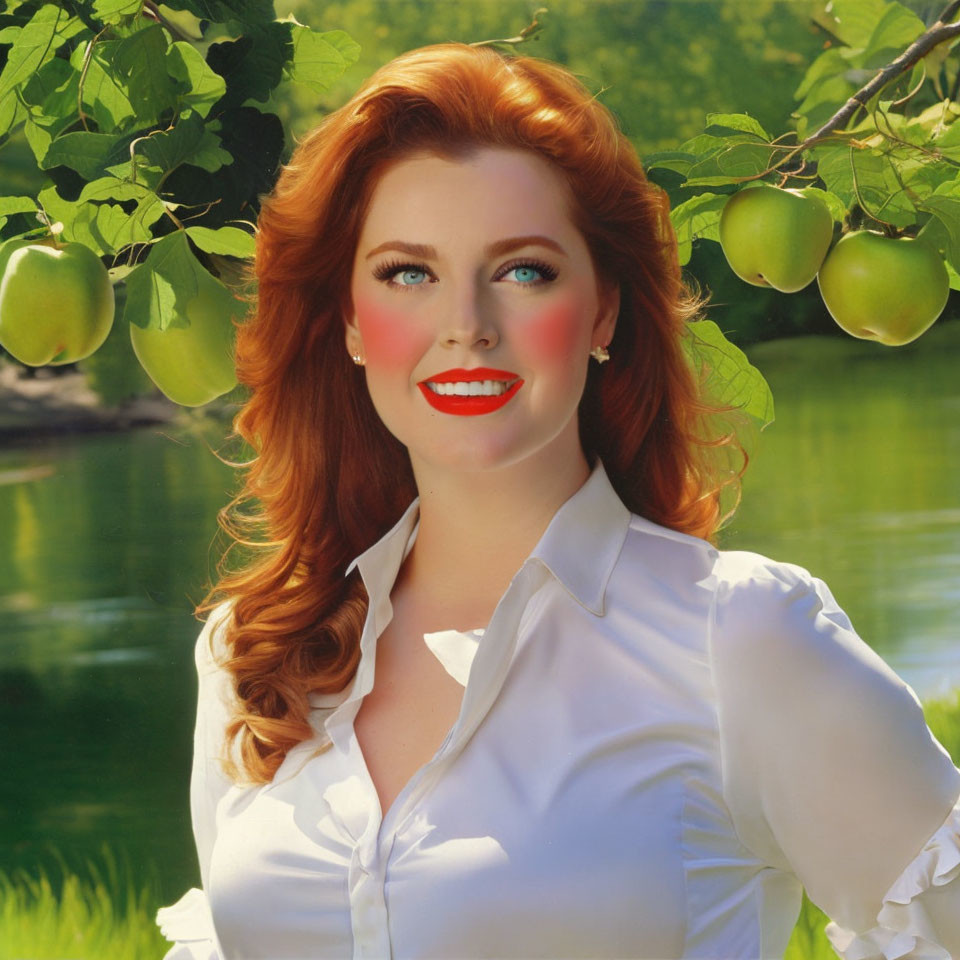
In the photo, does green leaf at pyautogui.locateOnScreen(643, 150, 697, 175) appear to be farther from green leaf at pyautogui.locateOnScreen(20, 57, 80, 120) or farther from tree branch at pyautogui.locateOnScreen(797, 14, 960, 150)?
green leaf at pyautogui.locateOnScreen(20, 57, 80, 120)

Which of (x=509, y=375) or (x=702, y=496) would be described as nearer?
(x=509, y=375)

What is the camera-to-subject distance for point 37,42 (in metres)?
0.77

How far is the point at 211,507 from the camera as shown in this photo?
146 cm

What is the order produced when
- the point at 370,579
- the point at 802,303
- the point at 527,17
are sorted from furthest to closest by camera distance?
the point at 802,303
the point at 527,17
the point at 370,579

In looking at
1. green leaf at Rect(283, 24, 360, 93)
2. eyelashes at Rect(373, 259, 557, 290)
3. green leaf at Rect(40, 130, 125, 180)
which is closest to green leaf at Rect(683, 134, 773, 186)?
eyelashes at Rect(373, 259, 557, 290)

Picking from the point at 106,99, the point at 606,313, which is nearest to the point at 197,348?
the point at 106,99

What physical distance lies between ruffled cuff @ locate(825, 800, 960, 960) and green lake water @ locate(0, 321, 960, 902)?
70 centimetres

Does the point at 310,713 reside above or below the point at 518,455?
below

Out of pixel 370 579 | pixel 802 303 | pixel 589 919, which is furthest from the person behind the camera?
pixel 802 303

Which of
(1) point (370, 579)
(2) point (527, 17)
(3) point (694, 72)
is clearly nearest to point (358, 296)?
(1) point (370, 579)

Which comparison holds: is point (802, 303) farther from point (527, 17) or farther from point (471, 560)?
point (471, 560)

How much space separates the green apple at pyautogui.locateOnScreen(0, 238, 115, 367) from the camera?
733 millimetres

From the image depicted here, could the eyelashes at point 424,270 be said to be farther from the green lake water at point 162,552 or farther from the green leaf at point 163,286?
the green lake water at point 162,552

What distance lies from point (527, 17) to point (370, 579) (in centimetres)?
61
